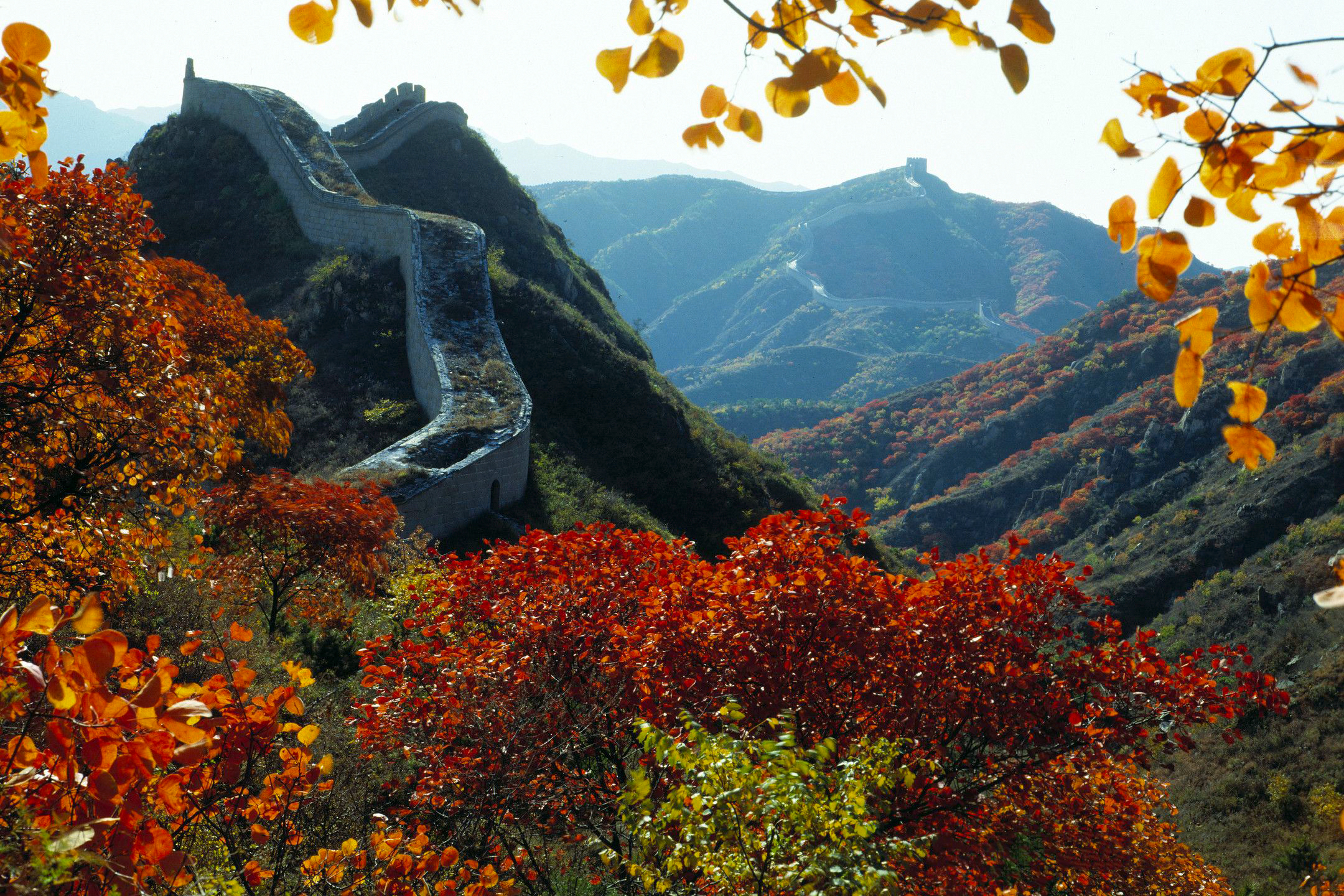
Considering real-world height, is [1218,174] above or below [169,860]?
above

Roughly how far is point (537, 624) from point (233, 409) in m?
3.67

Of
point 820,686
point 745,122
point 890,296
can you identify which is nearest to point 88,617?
point 745,122

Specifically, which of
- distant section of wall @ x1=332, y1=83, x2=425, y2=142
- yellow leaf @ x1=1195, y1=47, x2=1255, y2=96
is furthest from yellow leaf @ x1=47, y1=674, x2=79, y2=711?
distant section of wall @ x1=332, y1=83, x2=425, y2=142

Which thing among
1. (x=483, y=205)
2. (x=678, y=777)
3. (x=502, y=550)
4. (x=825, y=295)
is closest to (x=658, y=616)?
(x=678, y=777)

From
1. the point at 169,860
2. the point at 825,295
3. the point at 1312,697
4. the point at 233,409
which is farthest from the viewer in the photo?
the point at 825,295

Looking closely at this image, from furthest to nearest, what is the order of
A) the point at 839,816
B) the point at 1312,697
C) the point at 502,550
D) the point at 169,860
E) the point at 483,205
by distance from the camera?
the point at 483,205 → the point at 1312,697 → the point at 502,550 → the point at 839,816 → the point at 169,860

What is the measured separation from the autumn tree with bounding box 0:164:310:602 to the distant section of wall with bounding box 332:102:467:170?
2639cm

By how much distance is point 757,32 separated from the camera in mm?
1498

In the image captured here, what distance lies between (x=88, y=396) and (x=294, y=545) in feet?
12.1

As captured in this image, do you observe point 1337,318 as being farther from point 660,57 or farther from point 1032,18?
point 660,57

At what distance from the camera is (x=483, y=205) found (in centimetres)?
3031

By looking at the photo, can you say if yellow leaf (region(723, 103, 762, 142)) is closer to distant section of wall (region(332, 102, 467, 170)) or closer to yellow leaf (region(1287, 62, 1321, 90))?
yellow leaf (region(1287, 62, 1321, 90))

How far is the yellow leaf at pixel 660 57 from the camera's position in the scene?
4.67ft

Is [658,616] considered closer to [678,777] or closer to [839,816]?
[678,777]
